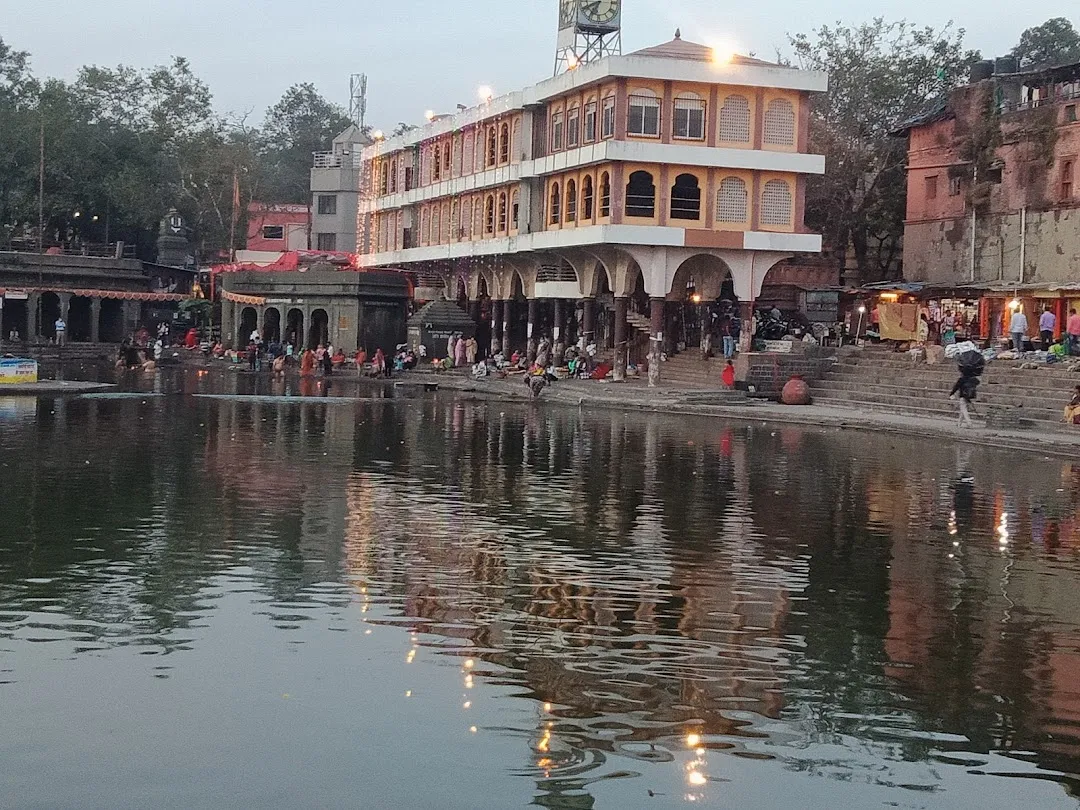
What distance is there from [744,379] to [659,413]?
480cm

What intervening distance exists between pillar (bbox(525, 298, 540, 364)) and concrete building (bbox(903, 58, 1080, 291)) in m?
12.0

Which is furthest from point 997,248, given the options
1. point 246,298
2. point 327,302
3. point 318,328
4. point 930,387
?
point 246,298

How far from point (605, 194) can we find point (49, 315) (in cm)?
3427

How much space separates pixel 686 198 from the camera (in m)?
42.2

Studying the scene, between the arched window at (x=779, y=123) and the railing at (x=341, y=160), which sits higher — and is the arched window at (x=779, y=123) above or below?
below

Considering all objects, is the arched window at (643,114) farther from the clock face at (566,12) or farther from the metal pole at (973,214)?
the metal pole at (973,214)

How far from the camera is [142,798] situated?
6609mm

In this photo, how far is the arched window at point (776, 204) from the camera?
4228 centimetres

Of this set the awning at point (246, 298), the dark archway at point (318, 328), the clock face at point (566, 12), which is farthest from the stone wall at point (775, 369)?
the awning at point (246, 298)

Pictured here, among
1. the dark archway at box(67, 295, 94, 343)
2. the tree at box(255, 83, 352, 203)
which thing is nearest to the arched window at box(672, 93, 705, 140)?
the dark archway at box(67, 295, 94, 343)

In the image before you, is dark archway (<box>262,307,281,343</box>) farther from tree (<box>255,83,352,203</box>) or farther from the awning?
tree (<box>255,83,352,203</box>)

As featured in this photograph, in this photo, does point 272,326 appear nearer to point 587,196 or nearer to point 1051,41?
point 587,196

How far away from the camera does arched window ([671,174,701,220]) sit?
42125 mm

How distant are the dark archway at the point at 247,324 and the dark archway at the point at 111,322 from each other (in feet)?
20.5
